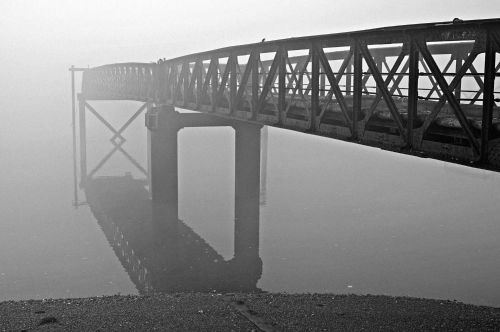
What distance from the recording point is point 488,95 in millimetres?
8570

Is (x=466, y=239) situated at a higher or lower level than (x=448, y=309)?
lower

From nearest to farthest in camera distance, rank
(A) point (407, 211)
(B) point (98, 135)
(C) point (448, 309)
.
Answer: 1. (C) point (448, 309)
2. (A) point (407, 211)
3. (B) point (98, 135)

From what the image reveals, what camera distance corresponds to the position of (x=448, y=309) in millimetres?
14742

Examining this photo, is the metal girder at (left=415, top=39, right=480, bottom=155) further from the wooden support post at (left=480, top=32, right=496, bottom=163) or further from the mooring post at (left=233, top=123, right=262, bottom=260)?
the mooring post at (left=233, top=123, right=262, bottom=260)

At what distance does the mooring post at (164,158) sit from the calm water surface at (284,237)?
3.57 feet

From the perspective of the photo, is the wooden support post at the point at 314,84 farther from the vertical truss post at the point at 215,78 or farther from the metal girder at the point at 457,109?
the vertical truss post at the point at 215,78

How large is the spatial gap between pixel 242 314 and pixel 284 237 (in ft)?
52.1

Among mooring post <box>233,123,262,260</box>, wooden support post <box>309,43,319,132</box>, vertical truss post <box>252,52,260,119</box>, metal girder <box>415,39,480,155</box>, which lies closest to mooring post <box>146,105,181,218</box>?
mooring post <box>233,123,262,260</box>

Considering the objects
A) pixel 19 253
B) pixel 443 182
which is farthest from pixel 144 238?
pixel 443 182

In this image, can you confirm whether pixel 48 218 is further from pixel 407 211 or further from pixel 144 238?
pixel 407 211

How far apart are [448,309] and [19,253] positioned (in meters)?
18.0

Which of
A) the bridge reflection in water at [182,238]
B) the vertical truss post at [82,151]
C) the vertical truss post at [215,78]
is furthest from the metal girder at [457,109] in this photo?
the vertical truss post at [82,151]

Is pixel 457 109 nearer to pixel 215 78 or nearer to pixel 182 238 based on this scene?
pixel 215 78

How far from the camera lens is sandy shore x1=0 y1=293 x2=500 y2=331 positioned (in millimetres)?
12578
